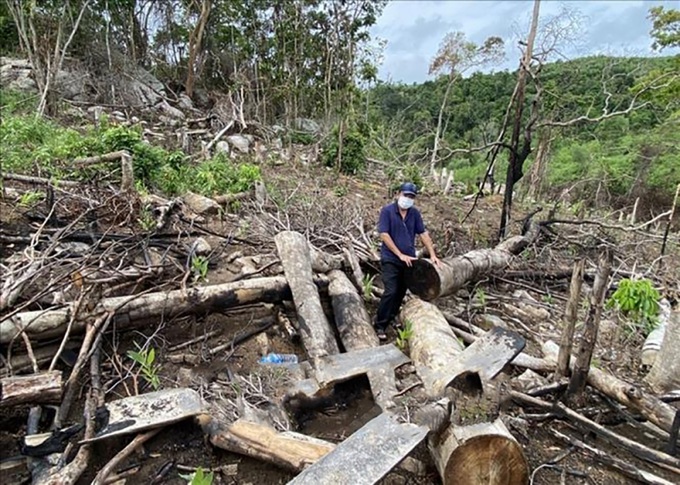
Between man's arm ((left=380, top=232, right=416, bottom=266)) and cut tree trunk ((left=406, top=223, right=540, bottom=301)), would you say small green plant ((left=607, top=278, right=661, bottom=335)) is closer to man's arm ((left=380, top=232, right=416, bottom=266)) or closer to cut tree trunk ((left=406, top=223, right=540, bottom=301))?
cut tree trunk ((left=406, top=223, right=540, bottom=301))

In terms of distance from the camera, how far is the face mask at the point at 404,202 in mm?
3939

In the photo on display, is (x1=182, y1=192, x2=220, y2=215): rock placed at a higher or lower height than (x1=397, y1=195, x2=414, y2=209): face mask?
lower

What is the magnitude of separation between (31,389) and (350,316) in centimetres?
244

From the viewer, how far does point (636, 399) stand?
274cm

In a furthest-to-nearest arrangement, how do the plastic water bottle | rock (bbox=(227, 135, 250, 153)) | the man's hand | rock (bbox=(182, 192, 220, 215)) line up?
rock (bbox=(227, 135, 250, 153)), rock (bbox=(182, 192, 220, 215)), the man's hand, the plastic water bottle

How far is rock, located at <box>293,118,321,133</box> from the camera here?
611 inches

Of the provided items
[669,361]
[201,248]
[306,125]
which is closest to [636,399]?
[669,361]

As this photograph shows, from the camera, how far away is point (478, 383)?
2895 mm

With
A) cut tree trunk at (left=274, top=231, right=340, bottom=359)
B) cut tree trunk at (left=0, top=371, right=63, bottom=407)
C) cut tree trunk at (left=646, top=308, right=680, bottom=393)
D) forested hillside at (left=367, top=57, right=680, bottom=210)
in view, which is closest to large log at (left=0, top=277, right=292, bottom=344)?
cut tree trunk at (left=274, top=231, right=340, bottom=359)

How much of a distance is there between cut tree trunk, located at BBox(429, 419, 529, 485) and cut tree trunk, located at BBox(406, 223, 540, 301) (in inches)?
84.3

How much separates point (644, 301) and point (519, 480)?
304 cm

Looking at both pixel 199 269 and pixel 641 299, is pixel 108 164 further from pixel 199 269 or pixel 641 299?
pixel 641 299

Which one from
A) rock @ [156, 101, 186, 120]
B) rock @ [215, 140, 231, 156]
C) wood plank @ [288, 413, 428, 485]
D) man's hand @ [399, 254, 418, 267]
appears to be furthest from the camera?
rock @ [156, 101, 186, 120]

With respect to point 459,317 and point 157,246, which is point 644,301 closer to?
point 459,317
